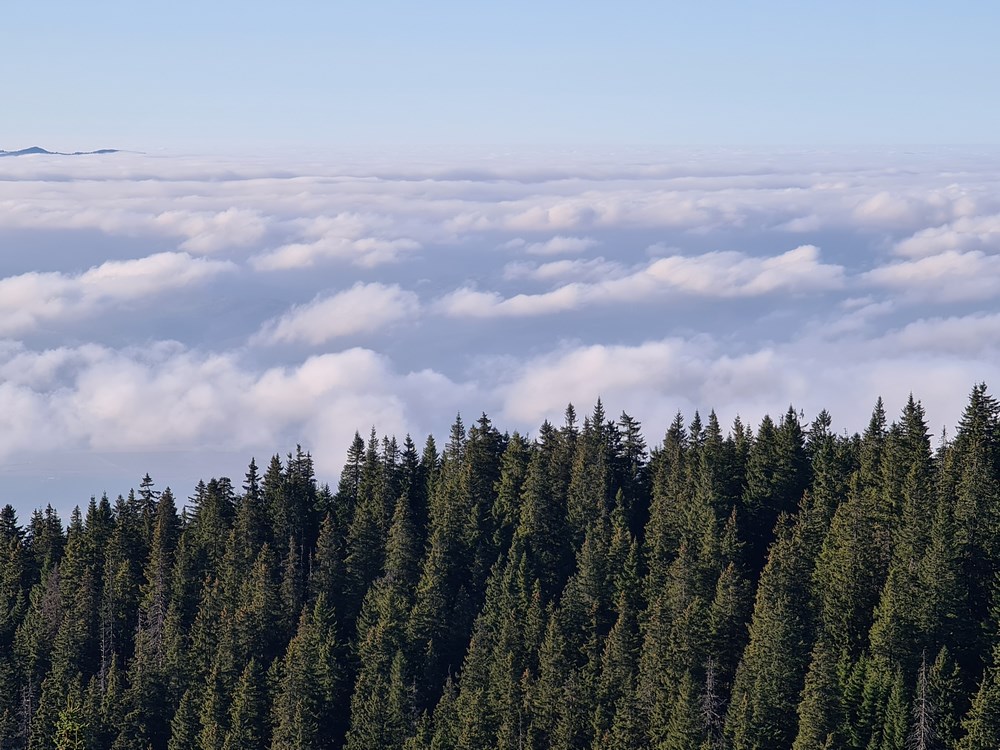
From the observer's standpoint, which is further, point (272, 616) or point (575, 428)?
point (575, 428)

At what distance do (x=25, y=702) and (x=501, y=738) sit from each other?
52.3 meters

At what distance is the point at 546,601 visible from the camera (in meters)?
118

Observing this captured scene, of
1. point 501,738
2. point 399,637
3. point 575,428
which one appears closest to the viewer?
point 501,738

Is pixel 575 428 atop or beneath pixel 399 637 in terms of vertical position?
atop

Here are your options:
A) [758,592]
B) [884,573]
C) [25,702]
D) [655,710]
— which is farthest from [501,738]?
[25,702]

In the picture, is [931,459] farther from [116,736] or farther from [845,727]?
[116,736]

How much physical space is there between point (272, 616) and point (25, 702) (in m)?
25.9

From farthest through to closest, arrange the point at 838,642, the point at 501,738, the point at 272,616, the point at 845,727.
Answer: the point at 272,616 < the point at 501,738 < the point at 838,642 < the point at 845,727

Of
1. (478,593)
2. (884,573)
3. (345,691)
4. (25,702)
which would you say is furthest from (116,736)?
(884,573)

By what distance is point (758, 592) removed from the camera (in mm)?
95438

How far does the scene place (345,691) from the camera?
11675 cm

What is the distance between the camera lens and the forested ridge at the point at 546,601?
89.8 m

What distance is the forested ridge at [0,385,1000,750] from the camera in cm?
8975

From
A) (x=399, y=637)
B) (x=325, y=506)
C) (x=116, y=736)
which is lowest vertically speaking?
(x=116, y=736)
